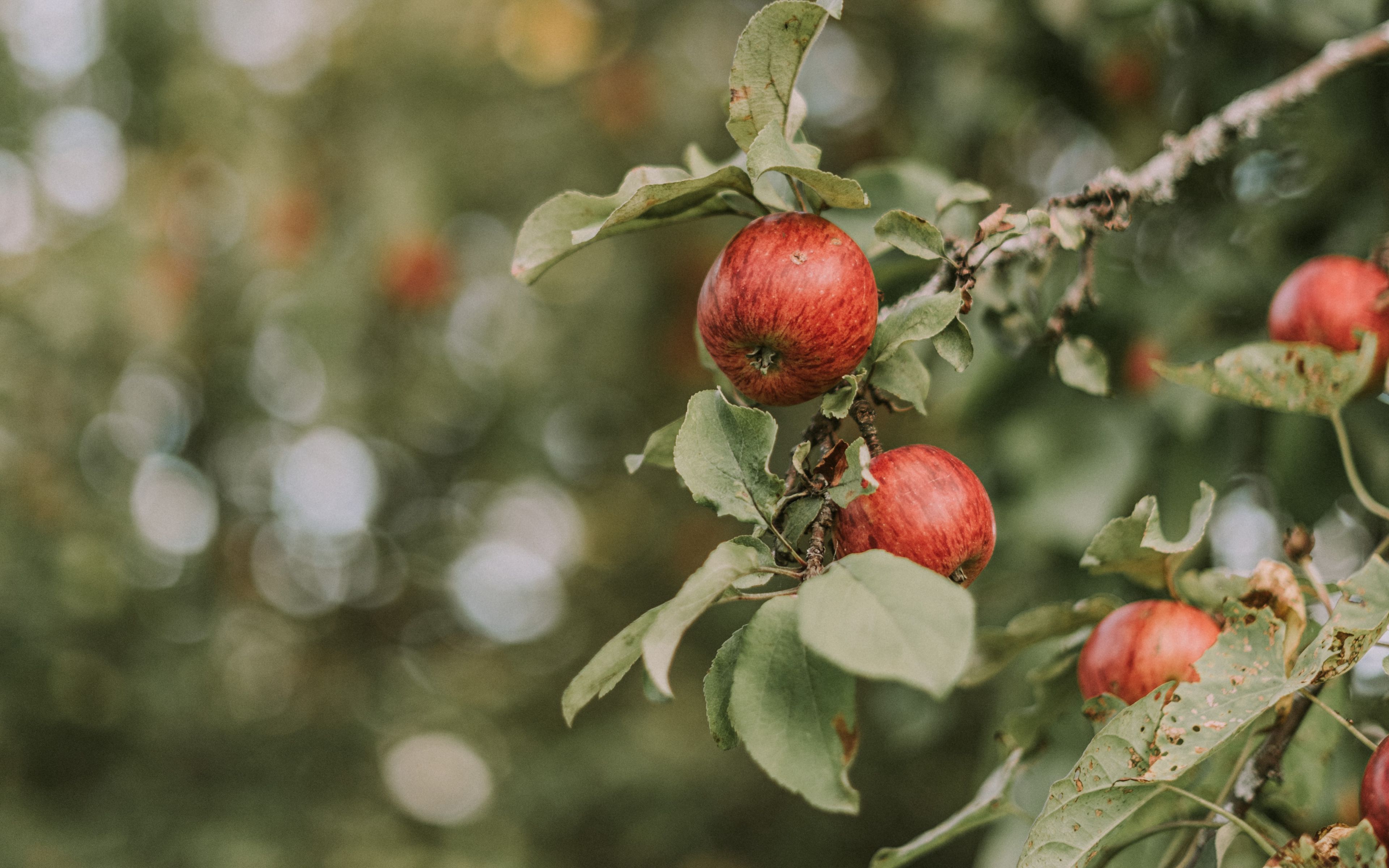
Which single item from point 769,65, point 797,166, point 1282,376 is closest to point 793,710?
point 797,166

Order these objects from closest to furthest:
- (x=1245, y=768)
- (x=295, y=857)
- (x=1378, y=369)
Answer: (x=1245, y=768) → (x=1378, y=369) → (x=295, y=857)

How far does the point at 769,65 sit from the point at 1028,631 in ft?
1.86

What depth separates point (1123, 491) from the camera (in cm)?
139

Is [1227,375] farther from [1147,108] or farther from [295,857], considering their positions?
[295,857]

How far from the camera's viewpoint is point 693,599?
545 mm

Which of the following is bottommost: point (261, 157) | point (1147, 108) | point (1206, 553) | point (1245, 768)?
point (1206, 553)

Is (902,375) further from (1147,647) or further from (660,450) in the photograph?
(1147,647)

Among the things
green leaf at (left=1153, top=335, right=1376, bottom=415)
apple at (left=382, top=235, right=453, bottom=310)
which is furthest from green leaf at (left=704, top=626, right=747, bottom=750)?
apple at (left=382, top=235, right=453, bottom=310)

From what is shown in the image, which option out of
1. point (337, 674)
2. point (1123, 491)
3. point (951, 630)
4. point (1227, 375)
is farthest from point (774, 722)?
point (337, 674)

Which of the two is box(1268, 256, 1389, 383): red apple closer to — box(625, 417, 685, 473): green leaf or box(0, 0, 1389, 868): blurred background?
box(0, 0, 1389, 868): blurred background

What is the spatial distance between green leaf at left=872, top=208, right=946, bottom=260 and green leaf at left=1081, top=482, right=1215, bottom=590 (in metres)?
0.26

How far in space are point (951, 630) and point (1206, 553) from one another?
1272 millimetres

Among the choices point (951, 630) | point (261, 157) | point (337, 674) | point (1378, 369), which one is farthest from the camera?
point (337, 674)

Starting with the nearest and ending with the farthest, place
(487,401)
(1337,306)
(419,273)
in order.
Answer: (1337,306) → (419,273) → (487,401)
